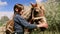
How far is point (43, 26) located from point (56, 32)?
0.83 metres

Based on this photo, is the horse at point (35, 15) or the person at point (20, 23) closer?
the person at point (20, 23)

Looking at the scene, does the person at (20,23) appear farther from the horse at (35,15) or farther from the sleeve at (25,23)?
the horse at (35,15)

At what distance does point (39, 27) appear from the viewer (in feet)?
8.80

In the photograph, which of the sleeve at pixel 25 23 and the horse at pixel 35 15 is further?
the horse at pixel 35 15

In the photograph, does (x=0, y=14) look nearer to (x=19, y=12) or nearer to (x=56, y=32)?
(x=19, y=12)

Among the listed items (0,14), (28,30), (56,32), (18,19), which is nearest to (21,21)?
(18,19)

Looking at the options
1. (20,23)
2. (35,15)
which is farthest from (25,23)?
(35,15)

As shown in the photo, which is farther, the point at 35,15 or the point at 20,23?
the point at 35,15

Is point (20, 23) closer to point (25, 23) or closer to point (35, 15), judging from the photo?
point (25, 23)

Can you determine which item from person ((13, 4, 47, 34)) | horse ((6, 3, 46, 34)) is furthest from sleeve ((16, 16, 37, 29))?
horse ((6, 3, 46, 34))

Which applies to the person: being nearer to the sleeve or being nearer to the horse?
the sleeve

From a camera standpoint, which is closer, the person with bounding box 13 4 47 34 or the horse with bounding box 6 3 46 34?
the person with bounding box 13 4 47 34

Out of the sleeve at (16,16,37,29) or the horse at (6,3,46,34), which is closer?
the sleeve at (16,16,37,29)

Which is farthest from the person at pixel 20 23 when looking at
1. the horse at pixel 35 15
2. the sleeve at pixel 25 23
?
the horse at pixel 35 15
